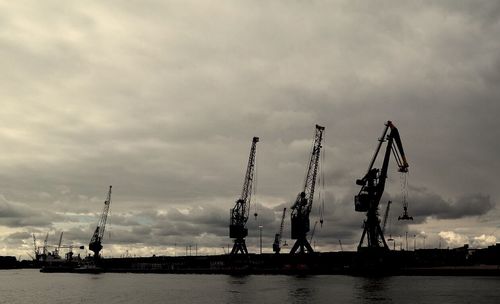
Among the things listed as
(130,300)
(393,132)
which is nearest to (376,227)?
(393,132)

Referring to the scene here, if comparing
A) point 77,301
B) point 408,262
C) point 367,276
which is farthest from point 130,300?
point 408,262

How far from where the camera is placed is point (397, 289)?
98.2 metres

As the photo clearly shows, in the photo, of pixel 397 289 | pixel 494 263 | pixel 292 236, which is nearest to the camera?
pixel 397 289

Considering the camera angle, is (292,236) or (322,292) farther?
(292,236)

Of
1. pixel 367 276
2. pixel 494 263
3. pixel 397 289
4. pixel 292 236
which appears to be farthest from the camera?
pixel 494 263

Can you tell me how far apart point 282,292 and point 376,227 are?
63.2 meters

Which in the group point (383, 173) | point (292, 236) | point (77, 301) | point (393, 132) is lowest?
point (77, 301)

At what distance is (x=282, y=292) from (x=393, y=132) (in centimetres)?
7269

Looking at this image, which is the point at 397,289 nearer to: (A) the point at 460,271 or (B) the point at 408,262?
(A) the point at 460,271

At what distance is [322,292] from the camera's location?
9581cm

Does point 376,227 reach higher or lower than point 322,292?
higher

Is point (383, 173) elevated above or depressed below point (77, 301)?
above

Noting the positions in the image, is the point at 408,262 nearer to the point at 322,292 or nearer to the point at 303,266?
the point at 303,266

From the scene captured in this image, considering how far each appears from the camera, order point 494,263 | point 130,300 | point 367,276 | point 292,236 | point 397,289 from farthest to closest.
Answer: point 494,263, point 292,236, point 367,276, point 397,289, point 130,300
